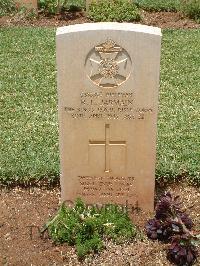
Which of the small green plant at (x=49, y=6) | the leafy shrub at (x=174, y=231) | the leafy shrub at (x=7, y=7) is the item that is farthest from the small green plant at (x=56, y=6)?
the leafy shrub at (x=174, y=231)

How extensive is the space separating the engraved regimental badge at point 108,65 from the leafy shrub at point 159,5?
7.33m

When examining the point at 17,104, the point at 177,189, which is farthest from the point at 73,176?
the point at 17,104

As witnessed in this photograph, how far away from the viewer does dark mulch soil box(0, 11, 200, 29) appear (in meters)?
10.8

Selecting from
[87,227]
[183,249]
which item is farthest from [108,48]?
[183,249]

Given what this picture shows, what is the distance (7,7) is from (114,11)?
2.07 meters

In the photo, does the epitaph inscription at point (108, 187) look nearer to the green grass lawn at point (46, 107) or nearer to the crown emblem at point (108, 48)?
the green grass lawn at point (46, 107)

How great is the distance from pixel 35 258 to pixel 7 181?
3.73 ft

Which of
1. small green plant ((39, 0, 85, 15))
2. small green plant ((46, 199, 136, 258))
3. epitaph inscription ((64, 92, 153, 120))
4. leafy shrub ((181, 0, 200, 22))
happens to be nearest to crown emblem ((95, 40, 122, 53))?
epitaph inscription ((64, 92, 153, 120))

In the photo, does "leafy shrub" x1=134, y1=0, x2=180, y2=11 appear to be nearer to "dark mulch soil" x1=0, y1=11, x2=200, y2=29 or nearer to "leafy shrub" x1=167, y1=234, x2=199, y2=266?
"dark mulch soil" x1=0, y1=11, x2=200, y2=29

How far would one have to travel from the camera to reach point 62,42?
440 cm

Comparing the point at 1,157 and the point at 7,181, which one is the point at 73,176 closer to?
the point at 7,181

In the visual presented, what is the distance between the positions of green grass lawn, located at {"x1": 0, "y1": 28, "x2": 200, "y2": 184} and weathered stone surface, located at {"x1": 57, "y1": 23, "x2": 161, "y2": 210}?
631mm

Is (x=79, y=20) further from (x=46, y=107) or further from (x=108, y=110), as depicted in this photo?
(x=108, y=110)

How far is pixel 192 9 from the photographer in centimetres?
1109
